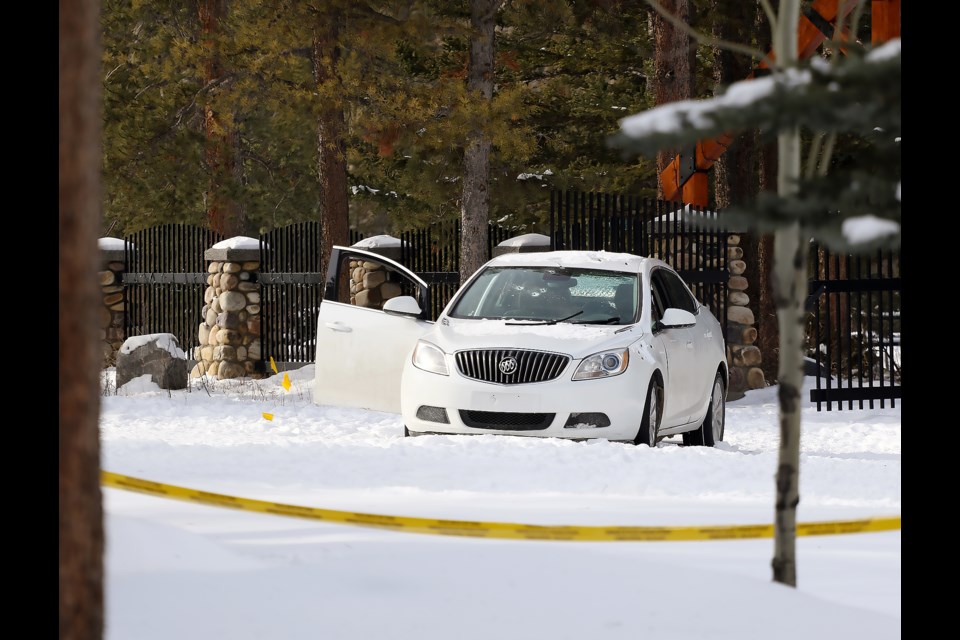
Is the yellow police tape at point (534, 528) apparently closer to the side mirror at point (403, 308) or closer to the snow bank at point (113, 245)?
the side mirror at point (403, 308)

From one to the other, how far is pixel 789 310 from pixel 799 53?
440 inches

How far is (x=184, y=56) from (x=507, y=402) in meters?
12.0

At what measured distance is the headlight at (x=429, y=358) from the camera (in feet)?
34.0

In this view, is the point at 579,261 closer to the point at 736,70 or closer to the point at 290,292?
the point at 290,292

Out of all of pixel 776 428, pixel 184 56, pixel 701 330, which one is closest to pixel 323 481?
pixel 701 330

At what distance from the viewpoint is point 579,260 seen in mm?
11484

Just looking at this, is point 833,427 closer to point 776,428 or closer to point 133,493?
point 776,428

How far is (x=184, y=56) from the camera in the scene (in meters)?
20.1

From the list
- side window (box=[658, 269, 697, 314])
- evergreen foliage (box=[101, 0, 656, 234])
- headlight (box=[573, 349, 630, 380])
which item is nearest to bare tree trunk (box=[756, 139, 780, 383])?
evergreen foliage (box=[101, 0, 656, 234])

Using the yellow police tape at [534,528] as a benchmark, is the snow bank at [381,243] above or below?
above

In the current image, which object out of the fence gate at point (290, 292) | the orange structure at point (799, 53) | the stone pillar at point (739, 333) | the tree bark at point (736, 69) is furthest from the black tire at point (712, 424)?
the fence gate at point (290, 292)

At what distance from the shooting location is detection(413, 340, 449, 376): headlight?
10367 mm

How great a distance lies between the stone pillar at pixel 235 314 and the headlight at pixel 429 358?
10363mm

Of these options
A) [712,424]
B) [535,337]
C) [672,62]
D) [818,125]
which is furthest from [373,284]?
[818,125]
